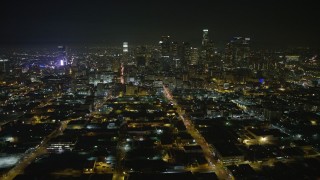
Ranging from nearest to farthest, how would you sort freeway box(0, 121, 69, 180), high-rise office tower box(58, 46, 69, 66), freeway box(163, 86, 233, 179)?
freeway box(0, 121, 69, 180), freeway box(163, 86, 233, 179), high-rise office tower box(58, 46, 69, 66)

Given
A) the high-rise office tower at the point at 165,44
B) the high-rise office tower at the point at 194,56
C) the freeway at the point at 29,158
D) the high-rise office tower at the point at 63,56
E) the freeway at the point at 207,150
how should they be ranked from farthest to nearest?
the high-rise office tower at the point at 165,44 → the high-rise office tower at the point at 63,56 → the high-rise office tower at the point at 194,56 → the freeway at the point at 207,150 → the freeway at the point at 29,158

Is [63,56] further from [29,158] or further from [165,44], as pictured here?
[29,158]

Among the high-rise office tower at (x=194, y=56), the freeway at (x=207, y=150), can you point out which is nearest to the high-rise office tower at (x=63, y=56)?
the high-rise office tower at (x=194, y=56)

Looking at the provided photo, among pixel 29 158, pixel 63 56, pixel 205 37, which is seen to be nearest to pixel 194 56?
pixel 205 37

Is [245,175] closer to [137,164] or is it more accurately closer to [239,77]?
[137,164]

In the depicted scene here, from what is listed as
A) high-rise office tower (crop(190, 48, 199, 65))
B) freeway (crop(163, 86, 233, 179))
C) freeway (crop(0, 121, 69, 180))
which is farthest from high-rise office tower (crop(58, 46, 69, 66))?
freeway (crop(0, 121, 69, 180))

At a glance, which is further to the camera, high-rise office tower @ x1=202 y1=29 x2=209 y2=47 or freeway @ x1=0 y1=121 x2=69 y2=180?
high-rise office tower @ x1=202 y1=29 x2=209 y2=47

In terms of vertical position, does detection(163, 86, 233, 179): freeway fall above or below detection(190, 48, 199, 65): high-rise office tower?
below

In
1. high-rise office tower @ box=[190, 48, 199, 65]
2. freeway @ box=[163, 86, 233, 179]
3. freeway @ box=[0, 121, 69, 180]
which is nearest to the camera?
freeway @ box=[0, 121, 69, 180]

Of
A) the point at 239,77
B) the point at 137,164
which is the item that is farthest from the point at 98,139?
the point at 239,77

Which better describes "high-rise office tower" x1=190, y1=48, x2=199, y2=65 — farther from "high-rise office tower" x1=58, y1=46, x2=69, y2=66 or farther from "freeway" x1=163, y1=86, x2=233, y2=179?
"freeway" x1=163, y1=86, x2=233, y2=179

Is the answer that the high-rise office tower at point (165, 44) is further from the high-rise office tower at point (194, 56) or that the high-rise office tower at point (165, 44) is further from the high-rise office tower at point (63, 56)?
the high-rise office tower at point (63, 56)

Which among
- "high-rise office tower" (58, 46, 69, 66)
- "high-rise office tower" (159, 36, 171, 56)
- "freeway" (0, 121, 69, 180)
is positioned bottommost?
"freeway" (0, 121, 69, 180)
